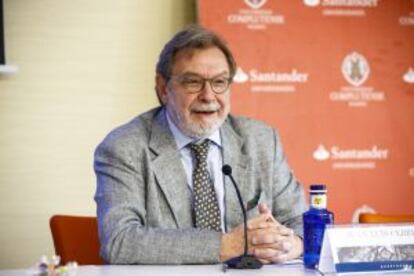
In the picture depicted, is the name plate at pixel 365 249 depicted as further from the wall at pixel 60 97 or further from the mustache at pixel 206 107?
the wall at pixel 60 97

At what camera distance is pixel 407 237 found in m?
2.13

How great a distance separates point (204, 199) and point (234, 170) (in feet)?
0.60

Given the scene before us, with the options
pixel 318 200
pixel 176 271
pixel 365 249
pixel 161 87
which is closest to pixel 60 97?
pixel 161 87

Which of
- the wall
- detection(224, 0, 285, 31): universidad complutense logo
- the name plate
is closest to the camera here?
the name plate

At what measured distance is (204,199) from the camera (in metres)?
2.72

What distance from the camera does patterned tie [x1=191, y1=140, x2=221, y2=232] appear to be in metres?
2.69

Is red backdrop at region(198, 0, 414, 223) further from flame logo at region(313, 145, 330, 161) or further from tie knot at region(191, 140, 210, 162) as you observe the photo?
tie knot at region(191, 140, 210, 162)

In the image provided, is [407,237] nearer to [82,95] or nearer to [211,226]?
[211,226]

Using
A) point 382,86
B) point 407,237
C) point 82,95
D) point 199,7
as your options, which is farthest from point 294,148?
point 407,237

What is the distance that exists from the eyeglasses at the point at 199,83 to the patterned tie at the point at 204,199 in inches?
9.7

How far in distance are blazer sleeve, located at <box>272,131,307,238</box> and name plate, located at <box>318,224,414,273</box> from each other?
70 cm

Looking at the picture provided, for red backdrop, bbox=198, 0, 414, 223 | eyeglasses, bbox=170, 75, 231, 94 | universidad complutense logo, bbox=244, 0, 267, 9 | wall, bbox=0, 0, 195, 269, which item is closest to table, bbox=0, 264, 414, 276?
eyeglasses, bbox=170, 75, 231, 94

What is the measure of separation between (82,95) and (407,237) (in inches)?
105

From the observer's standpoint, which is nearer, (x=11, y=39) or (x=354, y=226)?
(x=354, y=226)
